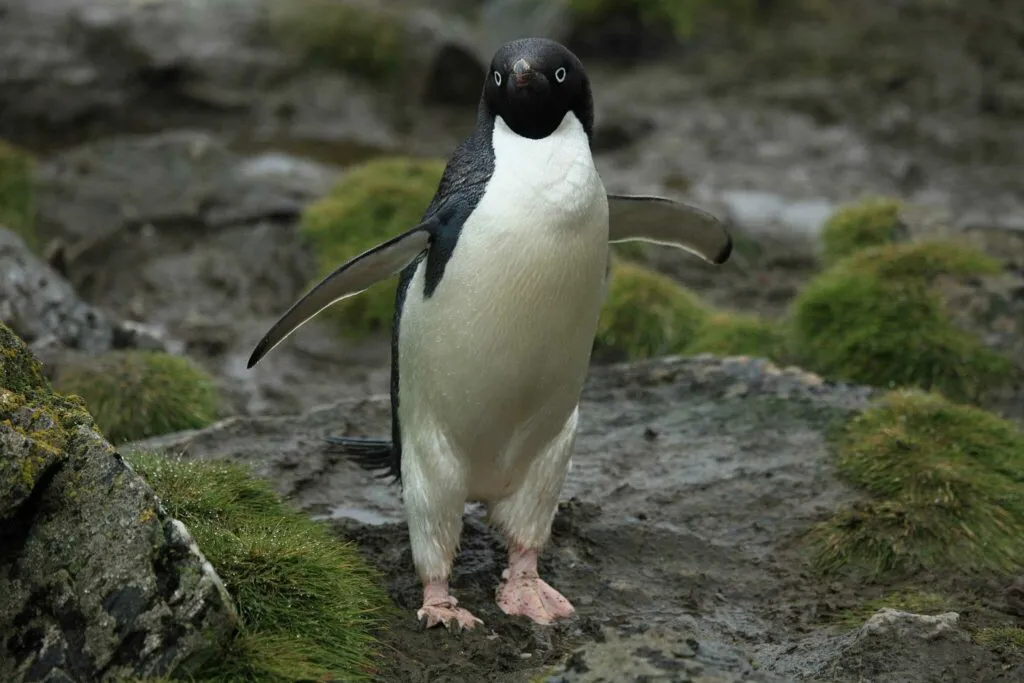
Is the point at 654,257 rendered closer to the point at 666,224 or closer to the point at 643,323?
the point at 643,323

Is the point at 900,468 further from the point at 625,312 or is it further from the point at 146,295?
the point at 146,295

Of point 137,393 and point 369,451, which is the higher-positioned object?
point 369,451

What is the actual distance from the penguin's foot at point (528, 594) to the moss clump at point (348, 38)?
9194 mm

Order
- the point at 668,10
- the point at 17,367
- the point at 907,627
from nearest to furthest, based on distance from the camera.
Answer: the point at 17,367
the point at 907,627
the point at 668,10

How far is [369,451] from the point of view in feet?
15.4

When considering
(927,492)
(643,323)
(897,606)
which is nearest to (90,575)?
(897,606)

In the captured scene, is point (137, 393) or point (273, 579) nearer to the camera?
point (273, 579)

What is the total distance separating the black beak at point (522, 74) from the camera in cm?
376

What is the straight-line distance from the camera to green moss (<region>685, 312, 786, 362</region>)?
22.8 feet

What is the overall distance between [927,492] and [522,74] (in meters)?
2.24

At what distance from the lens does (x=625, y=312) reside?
716 cm

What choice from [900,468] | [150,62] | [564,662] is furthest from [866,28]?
[564,662]

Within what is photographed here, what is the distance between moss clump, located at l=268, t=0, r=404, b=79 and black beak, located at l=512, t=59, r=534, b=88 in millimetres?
9250

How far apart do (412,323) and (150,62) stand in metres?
8.90
